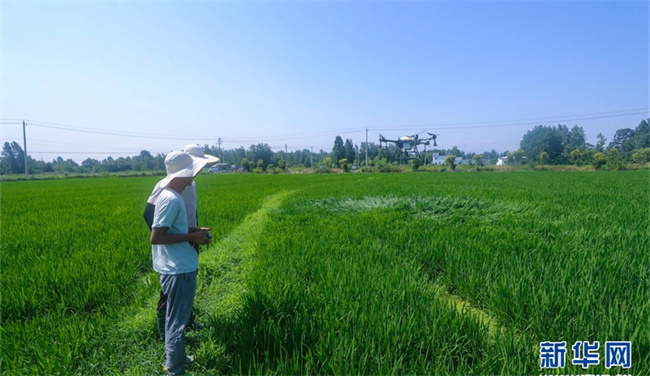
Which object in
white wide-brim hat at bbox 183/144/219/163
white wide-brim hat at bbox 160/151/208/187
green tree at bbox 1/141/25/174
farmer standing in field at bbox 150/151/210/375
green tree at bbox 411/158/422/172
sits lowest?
farmer standing in field at bbox 150/151/210/375

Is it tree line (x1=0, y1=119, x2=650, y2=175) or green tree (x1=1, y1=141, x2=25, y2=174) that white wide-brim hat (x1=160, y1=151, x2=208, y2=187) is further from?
green tree (x1=1, y1=141, x2=25, y2=174)

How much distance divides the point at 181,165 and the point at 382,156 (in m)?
52.9

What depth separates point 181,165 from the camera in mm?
1710

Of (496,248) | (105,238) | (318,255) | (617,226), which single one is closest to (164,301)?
(318,255)

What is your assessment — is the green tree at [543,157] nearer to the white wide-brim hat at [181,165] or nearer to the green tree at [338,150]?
the green tree at [338,150]

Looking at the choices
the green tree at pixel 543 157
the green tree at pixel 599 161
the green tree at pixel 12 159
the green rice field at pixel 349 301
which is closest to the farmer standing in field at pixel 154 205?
the green rice field at pixel 349 301

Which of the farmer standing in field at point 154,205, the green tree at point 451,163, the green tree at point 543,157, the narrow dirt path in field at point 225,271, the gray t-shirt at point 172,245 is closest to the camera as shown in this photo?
the gray t-shirt at point 172,245

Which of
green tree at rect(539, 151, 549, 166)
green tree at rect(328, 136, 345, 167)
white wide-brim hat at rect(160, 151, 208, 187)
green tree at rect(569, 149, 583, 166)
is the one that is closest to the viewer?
white wide-brim hat at rect(160, 151, 208, 187)

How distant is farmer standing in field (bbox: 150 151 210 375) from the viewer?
1.54 meters

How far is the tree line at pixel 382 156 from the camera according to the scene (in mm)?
35750

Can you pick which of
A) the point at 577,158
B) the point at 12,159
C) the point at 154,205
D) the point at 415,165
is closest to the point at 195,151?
the point at 154,205

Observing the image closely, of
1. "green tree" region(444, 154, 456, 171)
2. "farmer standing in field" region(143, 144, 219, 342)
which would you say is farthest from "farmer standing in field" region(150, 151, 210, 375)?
"green tree" region(444, 154, 456, 171)

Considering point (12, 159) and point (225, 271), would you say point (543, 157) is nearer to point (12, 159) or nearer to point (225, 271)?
point (225, 271)

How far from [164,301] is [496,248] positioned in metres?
3.32
